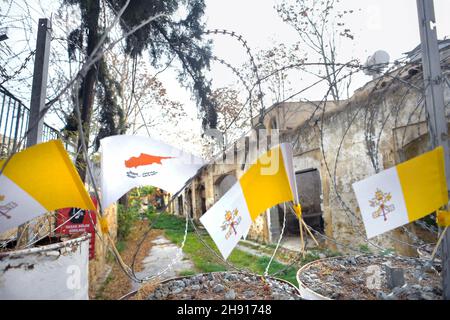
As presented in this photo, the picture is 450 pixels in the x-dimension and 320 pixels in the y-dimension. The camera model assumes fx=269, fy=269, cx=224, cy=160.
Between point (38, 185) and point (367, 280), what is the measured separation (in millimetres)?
3084

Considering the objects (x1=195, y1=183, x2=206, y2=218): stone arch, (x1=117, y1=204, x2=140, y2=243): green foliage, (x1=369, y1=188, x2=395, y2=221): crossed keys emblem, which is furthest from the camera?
(x1=195, y1=183, x2=206, y2=218): stone arch

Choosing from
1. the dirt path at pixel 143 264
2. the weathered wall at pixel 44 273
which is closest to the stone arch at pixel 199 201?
the dirt path at pixel 143 264

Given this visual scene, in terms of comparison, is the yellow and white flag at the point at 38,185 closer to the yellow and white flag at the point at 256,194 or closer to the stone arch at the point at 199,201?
the yellow and white flag at the point at 256,194

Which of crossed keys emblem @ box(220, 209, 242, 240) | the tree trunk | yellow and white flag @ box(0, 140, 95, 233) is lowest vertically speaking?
crossed keys emblem @ box(220, 209, 242, 240)

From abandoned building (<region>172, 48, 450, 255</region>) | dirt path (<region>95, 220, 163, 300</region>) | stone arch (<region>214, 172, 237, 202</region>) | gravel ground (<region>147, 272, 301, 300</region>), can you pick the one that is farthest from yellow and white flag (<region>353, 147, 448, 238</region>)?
stone arch (<region>214, 172, 237, 202</region>)

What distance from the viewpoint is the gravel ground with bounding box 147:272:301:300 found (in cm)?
220

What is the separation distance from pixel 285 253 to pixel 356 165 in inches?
127

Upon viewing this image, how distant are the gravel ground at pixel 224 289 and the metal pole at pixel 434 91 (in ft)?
3.49

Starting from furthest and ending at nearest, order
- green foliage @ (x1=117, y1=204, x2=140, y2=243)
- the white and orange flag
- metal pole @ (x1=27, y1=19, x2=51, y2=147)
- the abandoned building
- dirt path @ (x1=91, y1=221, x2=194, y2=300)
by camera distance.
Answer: green foliage @ (x1=117, y1=204, x2=140, y2=243) → dirt path @ (x1=91, y1=221, x2=194, y2=300) → the abandoned building → metal pole @ (x1=27, y1=19, x2=51, y2=147) → the white and orange flag

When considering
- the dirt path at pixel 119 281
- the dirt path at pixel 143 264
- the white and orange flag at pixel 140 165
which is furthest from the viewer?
the dirt path at pixel 143 264

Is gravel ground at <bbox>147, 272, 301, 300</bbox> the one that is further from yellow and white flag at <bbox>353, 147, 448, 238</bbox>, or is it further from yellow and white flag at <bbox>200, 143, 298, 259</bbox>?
yellow and white flag at <bbox>353, 147, 448, 238</bbox>

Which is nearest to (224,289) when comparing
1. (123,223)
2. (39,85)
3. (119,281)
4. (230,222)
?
(230,222)

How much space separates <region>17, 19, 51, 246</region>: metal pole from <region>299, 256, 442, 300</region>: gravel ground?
2740mm

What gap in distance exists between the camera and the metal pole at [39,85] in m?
2.43
